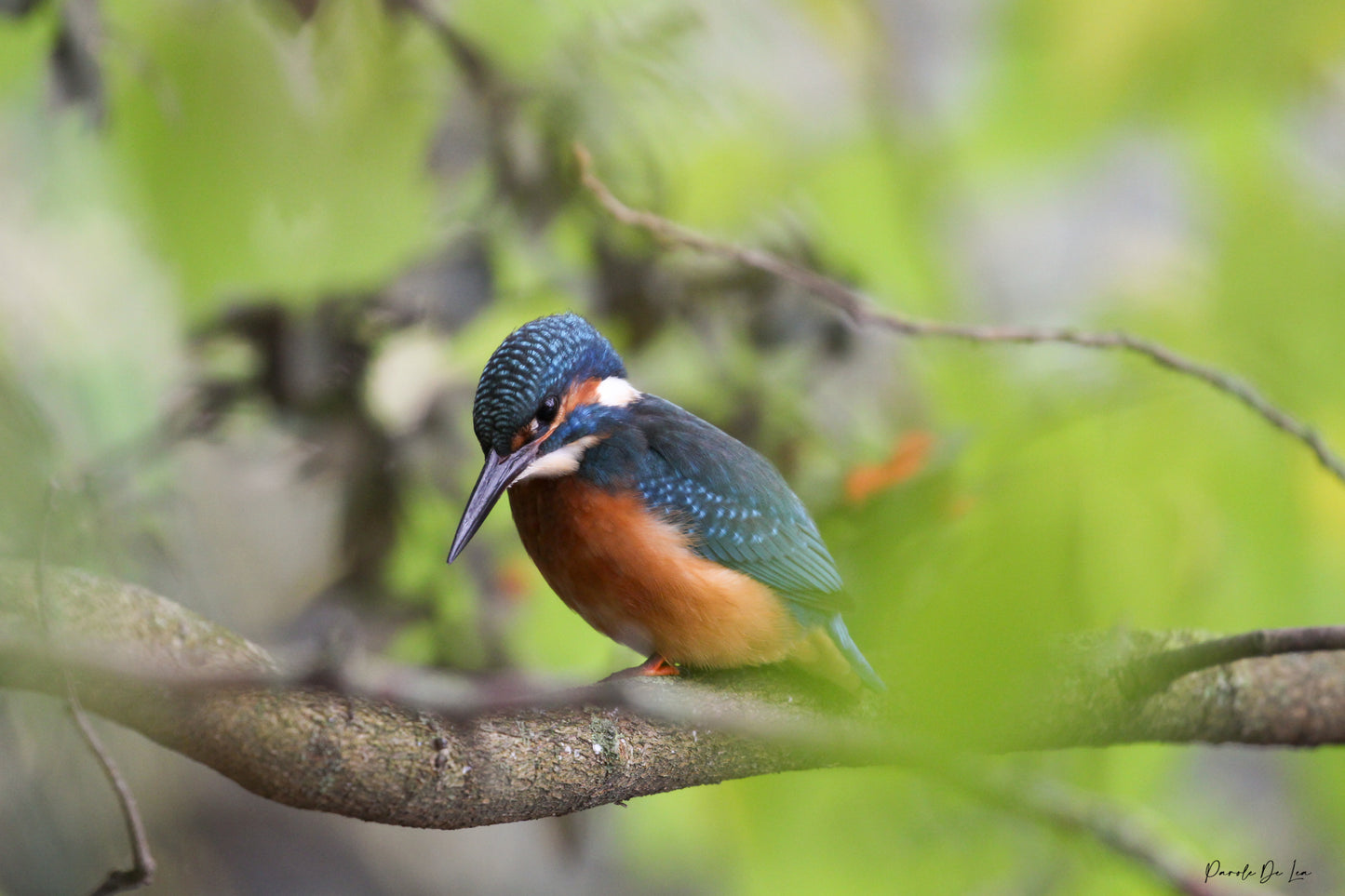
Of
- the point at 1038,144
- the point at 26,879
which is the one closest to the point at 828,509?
the point at 26,879

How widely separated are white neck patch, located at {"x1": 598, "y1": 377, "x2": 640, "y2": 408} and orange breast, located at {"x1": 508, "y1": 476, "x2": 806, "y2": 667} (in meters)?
0.08

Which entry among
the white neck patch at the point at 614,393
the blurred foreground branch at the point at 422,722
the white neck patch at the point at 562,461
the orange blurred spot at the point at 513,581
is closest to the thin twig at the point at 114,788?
the blurred foreground branch at the point at 422,722

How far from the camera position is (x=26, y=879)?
101 centimetres

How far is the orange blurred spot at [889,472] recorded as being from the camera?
3.86 ft

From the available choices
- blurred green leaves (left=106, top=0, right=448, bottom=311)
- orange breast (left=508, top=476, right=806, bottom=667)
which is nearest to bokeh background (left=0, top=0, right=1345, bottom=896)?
blurred green leaves (left=106, top=0, right=448, bottom=311)

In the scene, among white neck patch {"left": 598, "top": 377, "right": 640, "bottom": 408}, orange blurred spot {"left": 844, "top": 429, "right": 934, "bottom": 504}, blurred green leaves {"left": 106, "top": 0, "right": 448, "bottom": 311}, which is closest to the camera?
white neck patch {"left": 598, "top": 377, "right": 640, "bottom": 408}

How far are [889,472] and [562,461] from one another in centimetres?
36

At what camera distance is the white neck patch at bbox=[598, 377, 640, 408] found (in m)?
1.05

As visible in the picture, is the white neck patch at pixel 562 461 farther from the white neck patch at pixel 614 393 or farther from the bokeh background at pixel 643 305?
the bokeh background at pixel 643 305

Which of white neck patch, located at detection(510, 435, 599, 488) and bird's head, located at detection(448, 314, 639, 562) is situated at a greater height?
bird's head, located at detection(448, 314, 639, 562)

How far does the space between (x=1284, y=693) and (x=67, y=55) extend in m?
1.51

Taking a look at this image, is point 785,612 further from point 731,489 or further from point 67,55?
point 67,55

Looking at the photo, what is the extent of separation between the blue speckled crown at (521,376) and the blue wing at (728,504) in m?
0.16

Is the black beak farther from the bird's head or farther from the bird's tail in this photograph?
the bird's tail
